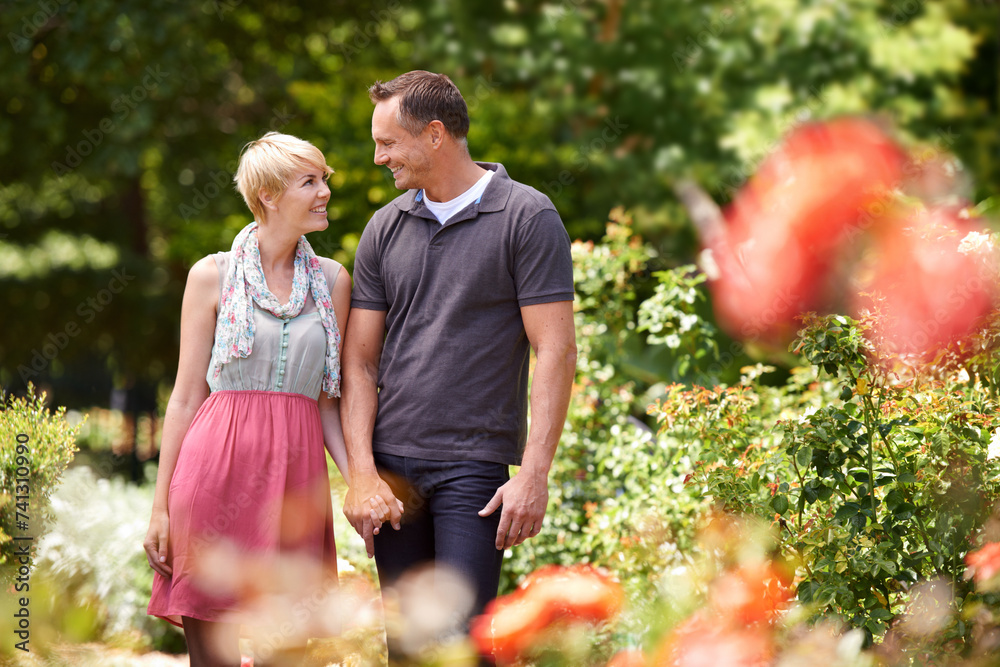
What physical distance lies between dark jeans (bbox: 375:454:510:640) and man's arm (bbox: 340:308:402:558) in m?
0.05

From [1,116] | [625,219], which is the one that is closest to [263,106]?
[1,116]

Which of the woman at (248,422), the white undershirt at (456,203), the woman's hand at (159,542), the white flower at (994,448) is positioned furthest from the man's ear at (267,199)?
the white flower at (994,448)

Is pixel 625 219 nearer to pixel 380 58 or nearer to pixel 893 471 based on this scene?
pixel 893 471

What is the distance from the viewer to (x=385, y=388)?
2445 millimetres

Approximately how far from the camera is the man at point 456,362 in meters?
2.30

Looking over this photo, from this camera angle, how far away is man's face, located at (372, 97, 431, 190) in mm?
2326

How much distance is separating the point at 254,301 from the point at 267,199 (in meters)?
0.28

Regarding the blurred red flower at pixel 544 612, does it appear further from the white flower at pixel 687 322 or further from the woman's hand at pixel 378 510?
the white flower at pixel 687 322

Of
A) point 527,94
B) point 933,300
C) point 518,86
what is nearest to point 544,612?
point 933,300

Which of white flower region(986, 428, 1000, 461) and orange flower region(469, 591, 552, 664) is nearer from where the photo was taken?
orange flower region(469, 591, 552, 664)

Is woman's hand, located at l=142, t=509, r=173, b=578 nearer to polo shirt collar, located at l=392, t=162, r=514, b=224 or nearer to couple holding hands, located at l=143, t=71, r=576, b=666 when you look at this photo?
couple holding hands, located at l=143, t=71, r=576, b=666

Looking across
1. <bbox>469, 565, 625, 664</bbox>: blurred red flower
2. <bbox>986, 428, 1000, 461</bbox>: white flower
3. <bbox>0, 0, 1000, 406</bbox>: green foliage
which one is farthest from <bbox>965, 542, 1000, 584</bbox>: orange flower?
<bbox>0, 0, 1000, 406</bbox>: green foliage

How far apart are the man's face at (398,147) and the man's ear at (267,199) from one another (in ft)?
0.97

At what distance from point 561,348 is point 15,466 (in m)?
1.58
